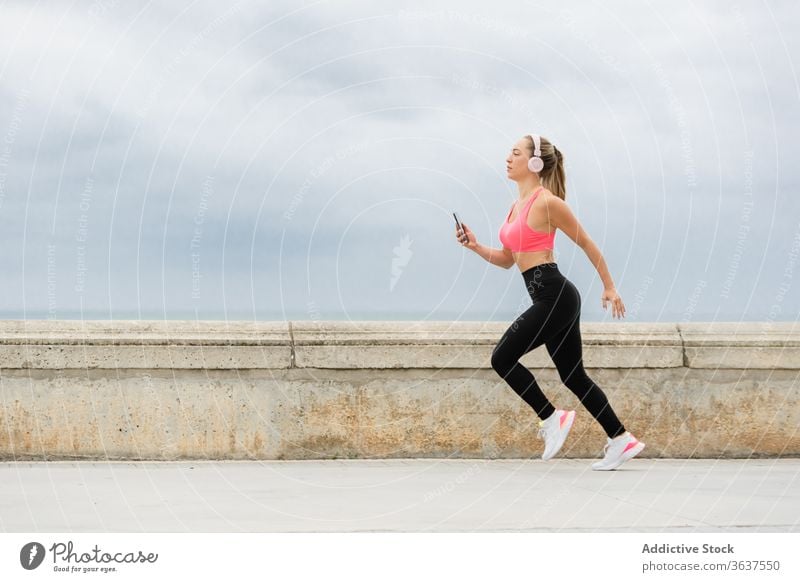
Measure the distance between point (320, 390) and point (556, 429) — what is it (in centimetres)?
218

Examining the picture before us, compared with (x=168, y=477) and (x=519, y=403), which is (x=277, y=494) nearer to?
(x=168, y=477)

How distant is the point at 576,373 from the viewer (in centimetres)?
626

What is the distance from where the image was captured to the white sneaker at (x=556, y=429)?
6.03 metres

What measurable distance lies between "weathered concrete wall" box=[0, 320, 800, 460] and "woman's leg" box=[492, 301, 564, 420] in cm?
167

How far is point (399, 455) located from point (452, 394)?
58 cm

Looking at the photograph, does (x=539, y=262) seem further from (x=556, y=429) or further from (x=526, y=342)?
(x=556, y=429)

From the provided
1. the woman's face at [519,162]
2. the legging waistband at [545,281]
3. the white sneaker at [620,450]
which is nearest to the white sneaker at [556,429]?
the white sneaker at [620,450]

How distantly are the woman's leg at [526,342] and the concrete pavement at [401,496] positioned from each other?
2.02 feet

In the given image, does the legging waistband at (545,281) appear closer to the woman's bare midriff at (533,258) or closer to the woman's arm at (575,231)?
the woman's bare midriff at (533,258)

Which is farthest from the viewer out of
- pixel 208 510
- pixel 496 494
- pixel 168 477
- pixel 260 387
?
pixel 260 387
